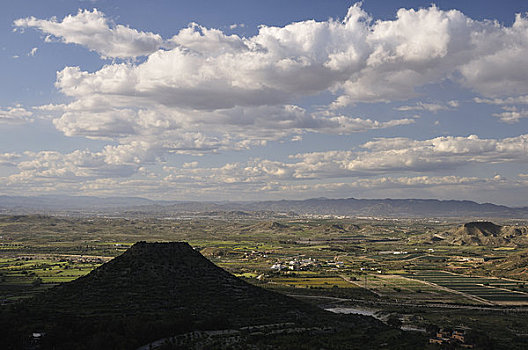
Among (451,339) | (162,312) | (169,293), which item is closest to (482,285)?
(451,339)

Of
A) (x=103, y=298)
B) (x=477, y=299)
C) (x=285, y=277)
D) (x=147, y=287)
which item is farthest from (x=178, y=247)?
(x=477, y=299)

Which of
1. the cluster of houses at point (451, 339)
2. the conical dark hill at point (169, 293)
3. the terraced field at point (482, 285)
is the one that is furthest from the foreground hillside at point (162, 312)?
the terraced field at point (482, 285)

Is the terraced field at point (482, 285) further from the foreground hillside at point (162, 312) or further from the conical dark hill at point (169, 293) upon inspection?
the conical dark hill at point (169, 293)

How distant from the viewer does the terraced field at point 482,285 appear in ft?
422

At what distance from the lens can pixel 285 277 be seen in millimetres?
164750

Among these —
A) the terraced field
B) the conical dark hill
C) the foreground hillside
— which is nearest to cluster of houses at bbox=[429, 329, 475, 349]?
A: the foreground hillside

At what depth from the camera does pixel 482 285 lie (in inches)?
5994

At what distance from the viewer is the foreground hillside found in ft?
184

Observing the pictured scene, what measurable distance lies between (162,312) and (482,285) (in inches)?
4708

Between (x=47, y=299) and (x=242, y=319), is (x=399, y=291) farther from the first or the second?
(x=47, y=299)

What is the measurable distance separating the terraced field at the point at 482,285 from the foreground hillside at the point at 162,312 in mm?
65653

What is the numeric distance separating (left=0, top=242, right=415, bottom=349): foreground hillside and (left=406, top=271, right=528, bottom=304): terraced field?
6565 cm

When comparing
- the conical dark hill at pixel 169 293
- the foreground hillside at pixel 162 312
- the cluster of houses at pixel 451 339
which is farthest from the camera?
the conical dark hill at pixel 169 293

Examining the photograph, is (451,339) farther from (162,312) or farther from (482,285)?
(482,285)
